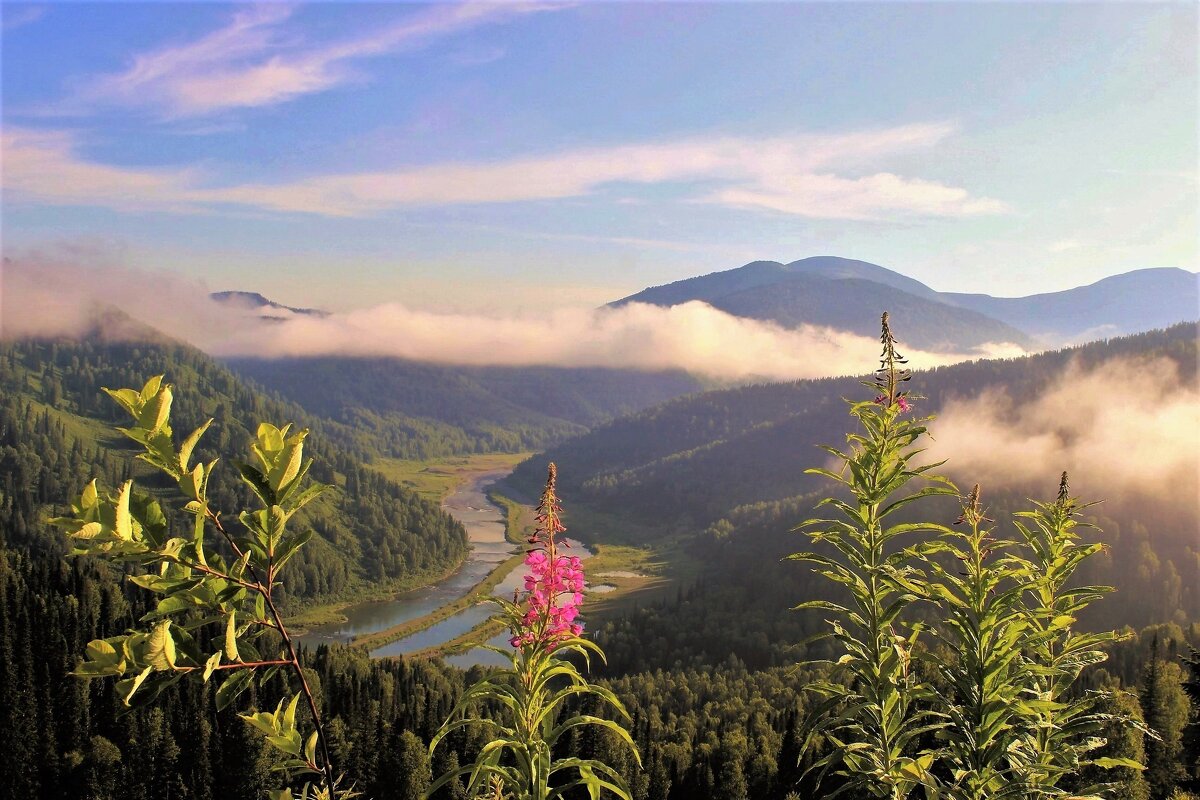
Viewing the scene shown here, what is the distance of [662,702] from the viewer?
356ft

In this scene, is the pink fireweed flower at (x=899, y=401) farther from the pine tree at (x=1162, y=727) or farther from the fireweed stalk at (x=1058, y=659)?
the pine tree at (x=1162, y=727)

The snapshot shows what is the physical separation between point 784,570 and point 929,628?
622 feet

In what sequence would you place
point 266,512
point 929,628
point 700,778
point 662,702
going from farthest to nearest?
point 662,702
point 700,778
point 929,628
point 266,512

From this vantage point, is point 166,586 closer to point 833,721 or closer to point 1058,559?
point 833,721

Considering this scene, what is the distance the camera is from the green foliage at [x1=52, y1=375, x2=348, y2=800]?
13.3ft

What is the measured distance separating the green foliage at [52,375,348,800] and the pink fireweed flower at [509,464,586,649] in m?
3.58

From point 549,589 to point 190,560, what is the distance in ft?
14.8

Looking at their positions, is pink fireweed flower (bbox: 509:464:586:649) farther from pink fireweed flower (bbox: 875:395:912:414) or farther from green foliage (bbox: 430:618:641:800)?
pink fireweed flower (bbox: 875:395:912:414)

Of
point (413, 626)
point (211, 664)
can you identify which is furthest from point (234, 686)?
point (413, 626)

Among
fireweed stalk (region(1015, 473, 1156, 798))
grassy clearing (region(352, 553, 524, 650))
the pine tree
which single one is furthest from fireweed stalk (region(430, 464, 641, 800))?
grassy clearing (region(352, 553, 524, 650))

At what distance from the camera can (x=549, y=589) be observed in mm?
8508

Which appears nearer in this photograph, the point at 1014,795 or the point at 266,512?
the point at 266,512

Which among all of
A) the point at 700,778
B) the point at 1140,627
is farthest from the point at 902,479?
the point at 1140,627

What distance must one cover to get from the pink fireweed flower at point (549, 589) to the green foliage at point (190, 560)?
3582 millimetres
